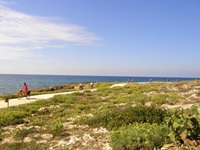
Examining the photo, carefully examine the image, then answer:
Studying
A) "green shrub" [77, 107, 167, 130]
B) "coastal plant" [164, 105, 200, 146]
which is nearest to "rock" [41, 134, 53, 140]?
"green shrub" [77, 107, 167, 130]

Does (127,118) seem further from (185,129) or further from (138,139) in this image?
(185,129)

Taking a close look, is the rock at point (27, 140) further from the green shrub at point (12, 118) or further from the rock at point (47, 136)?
the green shrub at point (12, 118)

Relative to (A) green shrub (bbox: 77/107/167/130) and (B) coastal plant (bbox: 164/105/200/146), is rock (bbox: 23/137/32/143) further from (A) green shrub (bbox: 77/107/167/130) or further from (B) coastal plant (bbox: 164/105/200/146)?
(B) coastal plant (bbox: 164/105/200/146)

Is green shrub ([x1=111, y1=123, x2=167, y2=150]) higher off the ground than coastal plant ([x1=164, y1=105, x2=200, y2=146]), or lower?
lower

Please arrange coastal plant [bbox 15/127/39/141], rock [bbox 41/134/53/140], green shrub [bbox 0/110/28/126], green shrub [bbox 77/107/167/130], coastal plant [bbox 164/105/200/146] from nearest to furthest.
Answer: coastal plant [bbox 164/105/200/146], rock [bbox 41/134/53/140], coastal plant [bbox 15/127/39/141], green shrub [bbox 77/107/167/130], green shrub [bbox 0/110/28/126]

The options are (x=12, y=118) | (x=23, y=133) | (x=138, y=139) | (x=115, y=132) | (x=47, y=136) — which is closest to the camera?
(x=138, y=139)

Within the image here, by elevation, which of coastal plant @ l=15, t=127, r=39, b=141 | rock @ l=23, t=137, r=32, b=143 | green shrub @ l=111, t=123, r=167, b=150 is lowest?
rock @ l=23, t=137, r=32, b=143

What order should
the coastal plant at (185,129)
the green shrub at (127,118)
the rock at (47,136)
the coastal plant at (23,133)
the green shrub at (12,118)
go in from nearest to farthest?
the coastal plant at (185,129)
the rock at (47,136)
the coastal plant at (23,133)
the green shrub at (127,118)
the green shrub at (12,118)

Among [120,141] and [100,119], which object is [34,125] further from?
[120,141]

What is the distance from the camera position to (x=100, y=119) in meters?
12.4

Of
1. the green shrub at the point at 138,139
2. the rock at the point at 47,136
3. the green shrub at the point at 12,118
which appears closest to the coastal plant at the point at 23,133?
the rock at the point at 47,136

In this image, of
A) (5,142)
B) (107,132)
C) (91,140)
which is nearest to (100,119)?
(107,132)

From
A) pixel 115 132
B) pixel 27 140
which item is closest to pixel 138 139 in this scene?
pixel 115 132

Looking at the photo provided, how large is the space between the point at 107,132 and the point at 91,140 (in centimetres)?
134
